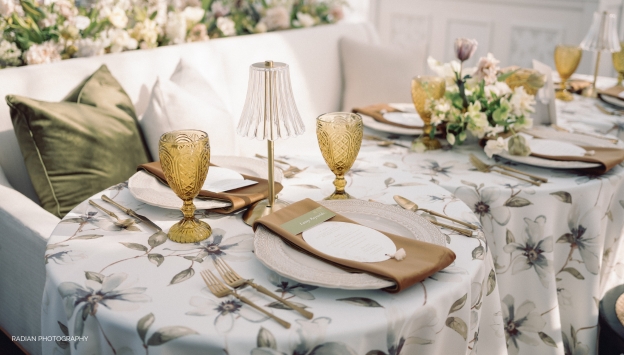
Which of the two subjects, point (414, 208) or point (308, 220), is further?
point (414, 208)

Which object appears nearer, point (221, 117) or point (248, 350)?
point (248, 350)

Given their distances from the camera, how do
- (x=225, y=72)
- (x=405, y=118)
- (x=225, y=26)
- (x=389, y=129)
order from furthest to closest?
(x=225, y=26) < (x=225, y=72) < (x=405, y=118) < (x=389, y=129)

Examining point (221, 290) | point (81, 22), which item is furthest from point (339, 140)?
point (81, 22)

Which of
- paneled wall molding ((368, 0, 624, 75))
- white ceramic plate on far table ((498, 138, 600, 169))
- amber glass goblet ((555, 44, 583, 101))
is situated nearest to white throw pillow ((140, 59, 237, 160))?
white ceramic plate on far table ((498, 138, 600, 169))

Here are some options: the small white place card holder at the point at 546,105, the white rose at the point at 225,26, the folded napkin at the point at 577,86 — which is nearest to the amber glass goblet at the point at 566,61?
the folded napkin at the point at 577,86

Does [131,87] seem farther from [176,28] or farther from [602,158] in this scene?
[602,158]

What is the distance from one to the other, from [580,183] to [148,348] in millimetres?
1091

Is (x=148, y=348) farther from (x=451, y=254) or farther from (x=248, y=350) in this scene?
(x=451, y=254)

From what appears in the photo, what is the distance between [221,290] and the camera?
851mm

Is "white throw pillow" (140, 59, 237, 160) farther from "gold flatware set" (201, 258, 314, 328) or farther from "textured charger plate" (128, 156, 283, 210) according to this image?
"gold flatware set" (201, 258, 314, 328)

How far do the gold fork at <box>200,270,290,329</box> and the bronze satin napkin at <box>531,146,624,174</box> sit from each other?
0.98 metres

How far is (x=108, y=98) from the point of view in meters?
1.74

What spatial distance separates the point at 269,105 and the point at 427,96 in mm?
759

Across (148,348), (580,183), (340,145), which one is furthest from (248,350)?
(580,183)
